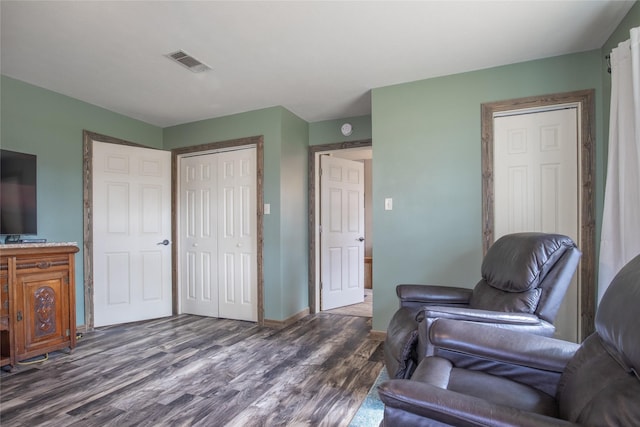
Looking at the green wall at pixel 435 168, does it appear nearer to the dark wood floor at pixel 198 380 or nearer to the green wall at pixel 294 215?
the dark wood floor at pixel 198 380

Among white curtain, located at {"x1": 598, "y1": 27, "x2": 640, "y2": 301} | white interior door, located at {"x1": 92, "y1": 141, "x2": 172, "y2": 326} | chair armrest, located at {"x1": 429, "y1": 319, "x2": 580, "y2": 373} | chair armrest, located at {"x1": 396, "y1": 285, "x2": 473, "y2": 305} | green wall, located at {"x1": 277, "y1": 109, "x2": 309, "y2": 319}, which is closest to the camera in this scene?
chair armrest, located at {"x1": 429, "y1": 319, "x2": 580, "y2": 373}

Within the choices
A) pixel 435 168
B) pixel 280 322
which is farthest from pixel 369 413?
pixel 435 168

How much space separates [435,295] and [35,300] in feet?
9.79

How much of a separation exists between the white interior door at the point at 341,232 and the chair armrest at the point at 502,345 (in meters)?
2.81

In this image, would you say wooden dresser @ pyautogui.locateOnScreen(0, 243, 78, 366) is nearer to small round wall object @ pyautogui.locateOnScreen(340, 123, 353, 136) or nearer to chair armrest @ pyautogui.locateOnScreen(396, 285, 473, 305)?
chair armrest @ pyautogui.locateOnScreen(396, 285, 473, 305)

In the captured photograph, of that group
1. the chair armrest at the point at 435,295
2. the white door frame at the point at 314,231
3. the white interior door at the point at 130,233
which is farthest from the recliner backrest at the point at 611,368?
the white interior door at the point at 130,233

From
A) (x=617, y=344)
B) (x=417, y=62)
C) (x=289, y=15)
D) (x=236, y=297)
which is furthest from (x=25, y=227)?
(x=617, y=344)

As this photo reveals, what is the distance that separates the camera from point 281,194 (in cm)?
345

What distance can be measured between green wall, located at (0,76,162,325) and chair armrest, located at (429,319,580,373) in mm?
3496

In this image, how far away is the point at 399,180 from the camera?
115 inches

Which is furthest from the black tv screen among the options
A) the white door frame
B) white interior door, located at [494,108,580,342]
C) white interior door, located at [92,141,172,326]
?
white interior door, located at [494,108,580,342]

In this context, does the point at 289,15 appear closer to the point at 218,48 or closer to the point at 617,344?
the point at 218,48

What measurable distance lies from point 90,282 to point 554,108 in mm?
4587

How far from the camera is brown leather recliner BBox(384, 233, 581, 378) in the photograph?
1485mm
